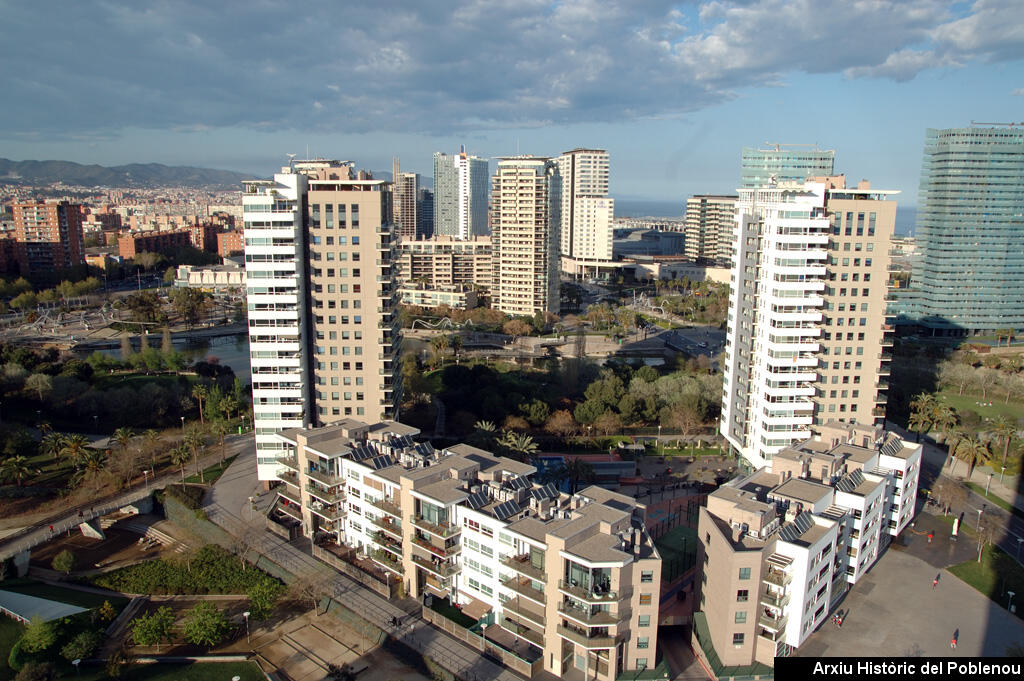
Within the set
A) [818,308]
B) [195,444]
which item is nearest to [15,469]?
[195,444]

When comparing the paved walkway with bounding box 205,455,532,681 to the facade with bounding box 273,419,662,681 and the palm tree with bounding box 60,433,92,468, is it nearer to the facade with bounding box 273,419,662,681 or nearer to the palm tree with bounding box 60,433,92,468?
the facade with bounding box 273,419,662,681

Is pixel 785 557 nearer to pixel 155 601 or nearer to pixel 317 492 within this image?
pixel 317 492

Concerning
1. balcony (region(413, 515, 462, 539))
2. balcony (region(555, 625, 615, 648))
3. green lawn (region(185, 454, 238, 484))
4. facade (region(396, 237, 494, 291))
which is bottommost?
green lawn (region(185, 454, 238, 484))

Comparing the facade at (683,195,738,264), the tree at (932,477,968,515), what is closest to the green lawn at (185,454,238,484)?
the tree at (932,477,968,515)

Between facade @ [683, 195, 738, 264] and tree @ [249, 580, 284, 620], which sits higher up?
facade @ [683, 195, 738, 264]

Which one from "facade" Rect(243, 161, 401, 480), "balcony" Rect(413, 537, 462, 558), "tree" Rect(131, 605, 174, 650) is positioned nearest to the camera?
"tree" Rect(131, 605, 174, 650)

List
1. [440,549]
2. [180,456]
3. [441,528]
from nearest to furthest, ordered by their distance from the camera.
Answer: [441,528] < [440,549] < [180,456]

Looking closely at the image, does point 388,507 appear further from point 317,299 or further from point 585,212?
point 585,212
